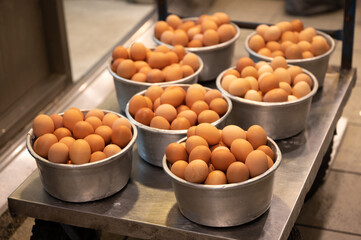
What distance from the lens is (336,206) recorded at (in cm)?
220

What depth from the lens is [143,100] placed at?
4.79 ft

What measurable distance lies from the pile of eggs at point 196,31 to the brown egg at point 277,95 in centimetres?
40

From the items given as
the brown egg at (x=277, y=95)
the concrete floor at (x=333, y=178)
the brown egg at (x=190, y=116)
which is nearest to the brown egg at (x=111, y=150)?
the brown egg at (x=190, y=116)

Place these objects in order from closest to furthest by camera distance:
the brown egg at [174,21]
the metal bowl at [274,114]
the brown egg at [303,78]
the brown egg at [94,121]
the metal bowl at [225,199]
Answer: the metal bowl at [225,199] < the brown egg at [94,121] < the metal bowl at [274,114] < the brown egg at [303,78] < the brown egg at [174,21]

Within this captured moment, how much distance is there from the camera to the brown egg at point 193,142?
48.9 inches

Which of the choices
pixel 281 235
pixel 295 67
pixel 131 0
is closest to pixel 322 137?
pixel 295 67

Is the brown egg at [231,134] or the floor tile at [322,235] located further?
the floor tile at [322,235]

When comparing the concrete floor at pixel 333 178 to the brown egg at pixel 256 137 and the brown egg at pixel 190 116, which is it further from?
the brown egg at pixel 256 137

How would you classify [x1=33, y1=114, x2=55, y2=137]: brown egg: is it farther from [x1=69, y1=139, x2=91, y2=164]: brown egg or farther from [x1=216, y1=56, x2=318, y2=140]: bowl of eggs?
[x1=216, y1=56, x2=318, y2=140]: bowl of eggs

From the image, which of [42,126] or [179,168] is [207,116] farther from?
[42,126]

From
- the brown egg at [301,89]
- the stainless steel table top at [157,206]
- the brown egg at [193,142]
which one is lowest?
the stainless steel table top at [157,206]

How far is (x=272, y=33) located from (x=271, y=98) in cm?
41

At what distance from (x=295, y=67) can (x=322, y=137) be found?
22 centimetres

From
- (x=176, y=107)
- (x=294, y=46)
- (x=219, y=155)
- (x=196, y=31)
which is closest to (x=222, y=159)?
(x=219, y=155)
